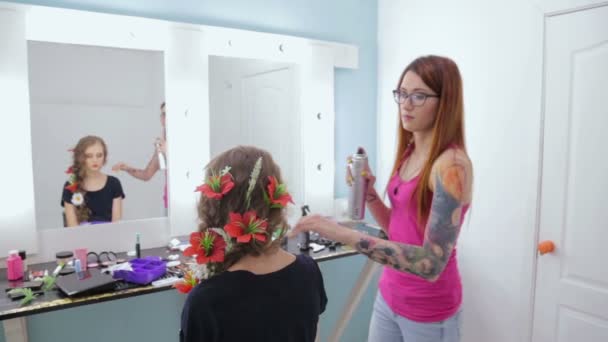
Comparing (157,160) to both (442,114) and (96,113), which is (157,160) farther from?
(442,114)

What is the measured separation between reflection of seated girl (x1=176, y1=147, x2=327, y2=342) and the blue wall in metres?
1.12

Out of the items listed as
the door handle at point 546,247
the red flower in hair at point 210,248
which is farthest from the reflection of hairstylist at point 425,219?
the door handle at point 546,247

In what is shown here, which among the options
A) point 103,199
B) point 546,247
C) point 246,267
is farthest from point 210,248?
point 546,247

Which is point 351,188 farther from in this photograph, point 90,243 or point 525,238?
point 90,243

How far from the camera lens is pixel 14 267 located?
156 cm

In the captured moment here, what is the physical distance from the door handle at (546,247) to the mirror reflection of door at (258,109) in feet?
3.68

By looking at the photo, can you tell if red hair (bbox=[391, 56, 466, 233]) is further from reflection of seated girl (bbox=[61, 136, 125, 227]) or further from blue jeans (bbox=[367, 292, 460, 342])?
reflection of seated girl (bbox=[61, 136, 125, 227])

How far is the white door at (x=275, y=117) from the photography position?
2.24 meters

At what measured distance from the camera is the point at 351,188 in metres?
1.60

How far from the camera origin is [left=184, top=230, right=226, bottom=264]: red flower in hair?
98 cm

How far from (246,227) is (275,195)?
0.31ft

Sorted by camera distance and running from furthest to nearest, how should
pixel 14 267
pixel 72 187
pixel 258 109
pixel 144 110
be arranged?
pixel 258 109 → pixel 144 110 → pixel 72 187 → pixel 14 267

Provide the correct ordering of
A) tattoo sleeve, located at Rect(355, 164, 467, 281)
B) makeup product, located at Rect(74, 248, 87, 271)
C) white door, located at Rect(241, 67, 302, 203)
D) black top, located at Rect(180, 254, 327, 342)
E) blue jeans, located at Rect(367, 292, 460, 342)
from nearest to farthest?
black top, located at Rect(180, 254, 327, 342), tattoo sleeve, located at Rect(355, 164, 467, 281), blue jeans, located at Rect(367, 292, 460, 342), makeup product, located at Rect(74, 248, 87, 271), white door, located at Rect(241, 67, 302, 203)

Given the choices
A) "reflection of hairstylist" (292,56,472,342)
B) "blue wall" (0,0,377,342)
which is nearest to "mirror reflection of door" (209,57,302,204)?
"blue wall" (0,0,377,342)
